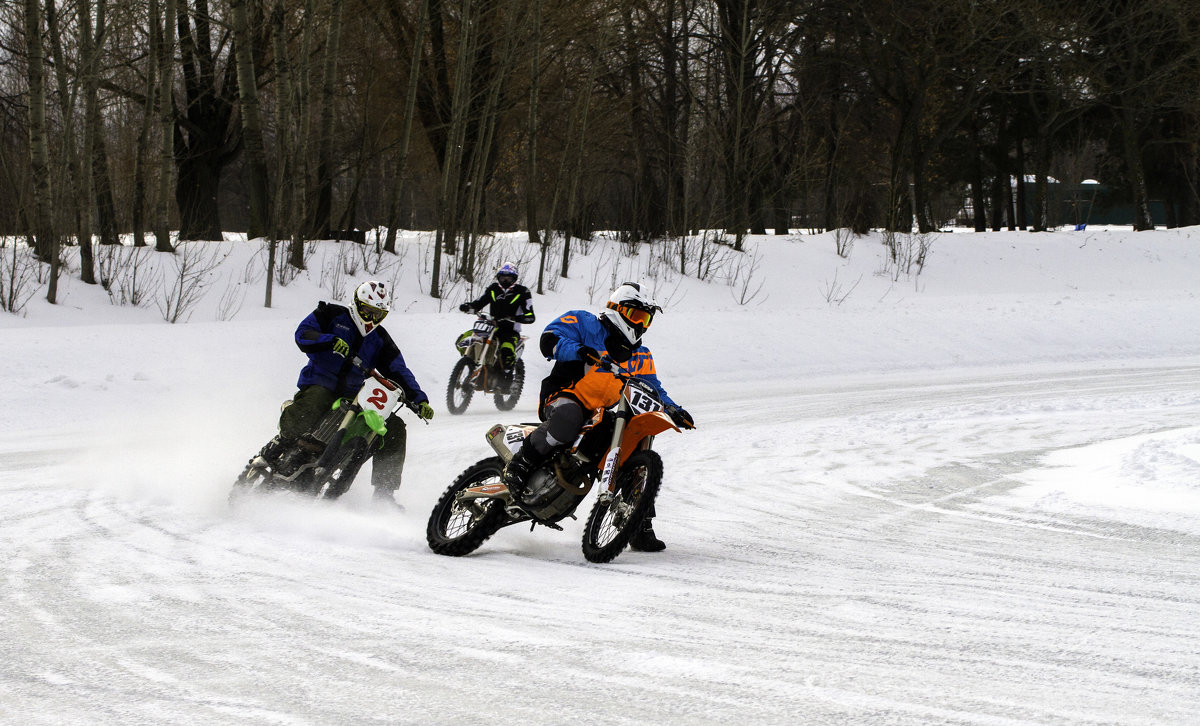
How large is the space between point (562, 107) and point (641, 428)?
1246 inches

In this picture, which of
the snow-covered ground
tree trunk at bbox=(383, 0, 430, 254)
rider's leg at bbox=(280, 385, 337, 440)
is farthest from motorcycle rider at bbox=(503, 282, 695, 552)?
tree trunk at bbox=(383, 0, 430, 254)

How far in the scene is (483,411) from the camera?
55.0 feet

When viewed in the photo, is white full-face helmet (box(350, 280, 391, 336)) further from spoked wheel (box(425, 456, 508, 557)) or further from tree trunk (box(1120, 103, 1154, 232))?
tree trunk (box(1120, 103, 1154, 232))

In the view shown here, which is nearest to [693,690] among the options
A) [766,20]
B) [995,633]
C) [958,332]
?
[995,633]

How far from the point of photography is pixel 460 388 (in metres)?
16.3

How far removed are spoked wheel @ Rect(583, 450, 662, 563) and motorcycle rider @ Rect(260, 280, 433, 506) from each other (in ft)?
7.02

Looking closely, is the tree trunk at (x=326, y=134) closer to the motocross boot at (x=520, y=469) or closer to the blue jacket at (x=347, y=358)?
the blue jacket at (x=347, y=358)

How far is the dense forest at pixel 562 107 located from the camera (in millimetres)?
25234

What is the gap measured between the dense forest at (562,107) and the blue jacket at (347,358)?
1351 cm

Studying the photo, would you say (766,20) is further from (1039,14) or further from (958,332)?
(958,332)

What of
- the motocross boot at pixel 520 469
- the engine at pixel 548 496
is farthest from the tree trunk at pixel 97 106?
the engine at pixel 548 496

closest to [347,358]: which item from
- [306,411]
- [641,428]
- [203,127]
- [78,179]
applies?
[306,411]

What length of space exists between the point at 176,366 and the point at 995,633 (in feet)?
49.2

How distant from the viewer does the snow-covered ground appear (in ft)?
14.5
